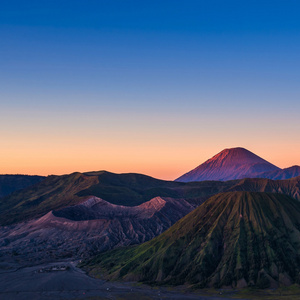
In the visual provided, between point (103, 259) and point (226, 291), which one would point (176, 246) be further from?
point (103, 259)

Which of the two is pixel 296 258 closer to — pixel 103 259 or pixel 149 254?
pixel 149 254

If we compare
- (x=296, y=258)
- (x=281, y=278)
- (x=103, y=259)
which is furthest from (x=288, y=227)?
(x=103, y=259)

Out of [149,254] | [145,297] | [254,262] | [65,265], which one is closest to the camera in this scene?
[145,297]

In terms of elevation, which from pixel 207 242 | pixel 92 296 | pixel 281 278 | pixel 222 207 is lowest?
pixel 92 296

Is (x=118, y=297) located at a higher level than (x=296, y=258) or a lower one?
lower

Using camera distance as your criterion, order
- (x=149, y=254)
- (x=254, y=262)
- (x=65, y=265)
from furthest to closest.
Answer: (x=65, y=265), (x=149, y=254), (x=254, y=262)

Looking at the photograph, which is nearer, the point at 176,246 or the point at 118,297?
the point at 118,297

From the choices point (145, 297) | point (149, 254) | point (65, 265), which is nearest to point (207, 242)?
point (149, 254)
